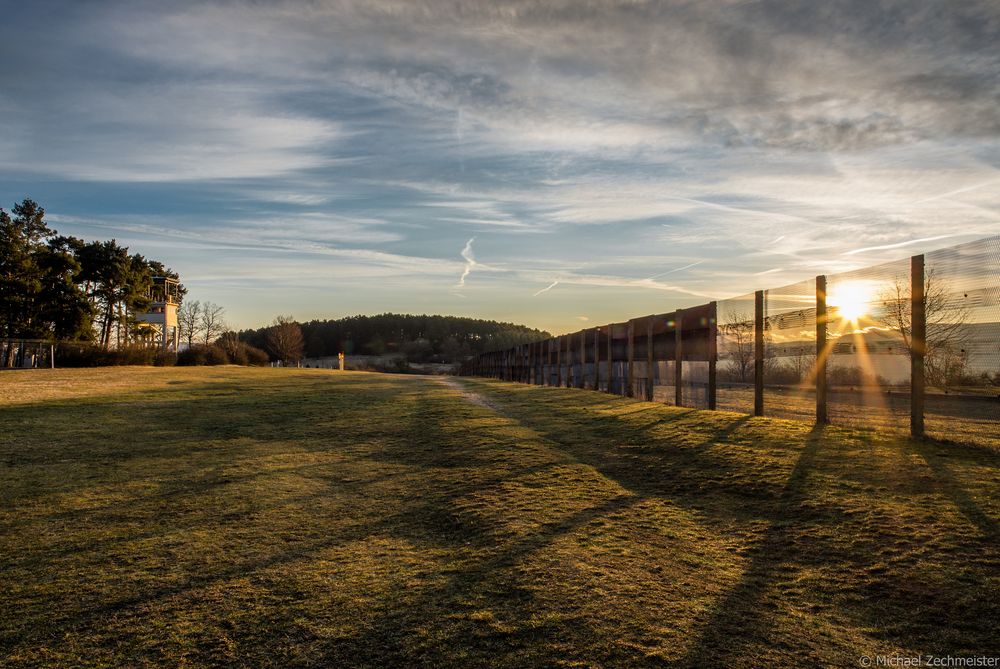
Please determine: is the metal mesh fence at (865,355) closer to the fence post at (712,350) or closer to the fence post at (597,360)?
the fence post at (712,350)

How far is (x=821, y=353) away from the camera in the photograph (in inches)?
333

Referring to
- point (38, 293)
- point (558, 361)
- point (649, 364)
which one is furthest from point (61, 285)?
point (649, 364)

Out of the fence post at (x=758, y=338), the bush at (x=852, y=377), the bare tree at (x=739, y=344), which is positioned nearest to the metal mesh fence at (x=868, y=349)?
the bush at (x=852, y=377)

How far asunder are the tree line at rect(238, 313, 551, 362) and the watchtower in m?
68.5

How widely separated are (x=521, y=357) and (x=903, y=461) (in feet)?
120

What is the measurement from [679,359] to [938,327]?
5753 millimetres

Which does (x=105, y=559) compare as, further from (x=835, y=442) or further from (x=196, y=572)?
(x=835, y=442)

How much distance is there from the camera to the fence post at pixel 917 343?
6793 mm

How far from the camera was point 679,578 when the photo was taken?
3.61m

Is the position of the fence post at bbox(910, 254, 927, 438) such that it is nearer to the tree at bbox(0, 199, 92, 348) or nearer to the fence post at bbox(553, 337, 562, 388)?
the fence post at bbox(553, 337, 562, 388)

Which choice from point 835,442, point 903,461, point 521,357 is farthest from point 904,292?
point 521,357

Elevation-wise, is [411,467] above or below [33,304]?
below

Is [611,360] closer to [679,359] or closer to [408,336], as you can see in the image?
[679,359]

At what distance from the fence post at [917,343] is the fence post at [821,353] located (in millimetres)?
1271
